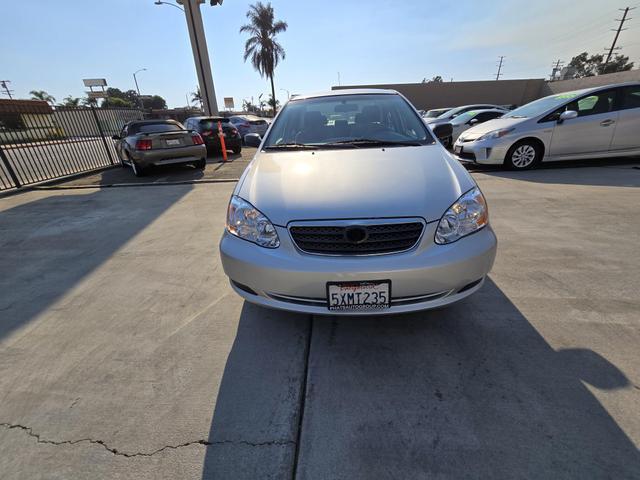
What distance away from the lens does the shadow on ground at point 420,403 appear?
1.31 meters

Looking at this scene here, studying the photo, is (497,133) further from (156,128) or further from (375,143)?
(156,128)

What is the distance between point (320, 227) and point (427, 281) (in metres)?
0.63

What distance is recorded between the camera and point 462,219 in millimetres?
1781

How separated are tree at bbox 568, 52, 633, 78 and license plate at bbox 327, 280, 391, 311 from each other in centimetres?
5729

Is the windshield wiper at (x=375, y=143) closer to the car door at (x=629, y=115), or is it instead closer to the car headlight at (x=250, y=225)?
the car headlight at (x=250, y=225)

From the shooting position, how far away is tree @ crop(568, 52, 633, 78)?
1815 inches

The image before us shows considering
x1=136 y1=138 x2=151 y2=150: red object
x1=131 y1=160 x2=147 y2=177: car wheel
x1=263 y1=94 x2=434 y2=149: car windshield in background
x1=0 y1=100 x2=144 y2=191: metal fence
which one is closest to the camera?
x1=263 y1=94 x2=434 y2=149: car windshield in background

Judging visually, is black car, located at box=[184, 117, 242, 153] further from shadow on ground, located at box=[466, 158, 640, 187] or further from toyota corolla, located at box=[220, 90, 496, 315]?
toyota corolla, located at box=[220, 90, 496, 315]

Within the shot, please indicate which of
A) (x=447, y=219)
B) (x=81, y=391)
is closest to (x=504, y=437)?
(x=447, y=219)

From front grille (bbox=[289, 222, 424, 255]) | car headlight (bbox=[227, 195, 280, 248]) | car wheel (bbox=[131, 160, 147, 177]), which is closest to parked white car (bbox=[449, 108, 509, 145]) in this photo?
car wheel (bbox=[131, 160, 147, 177])

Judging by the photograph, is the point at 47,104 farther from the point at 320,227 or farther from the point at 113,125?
the point at 320,227

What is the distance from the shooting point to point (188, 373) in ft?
6.05

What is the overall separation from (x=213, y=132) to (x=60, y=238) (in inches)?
270

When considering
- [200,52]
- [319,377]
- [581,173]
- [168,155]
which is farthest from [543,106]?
[200,52]
